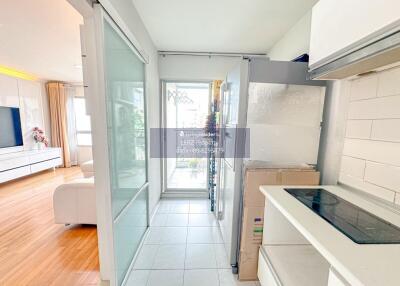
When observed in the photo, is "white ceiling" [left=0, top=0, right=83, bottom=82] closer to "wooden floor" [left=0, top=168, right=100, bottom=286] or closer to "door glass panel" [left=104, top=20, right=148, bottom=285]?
"door glass panel" [left=104, top=20, right=148, bottom=285]

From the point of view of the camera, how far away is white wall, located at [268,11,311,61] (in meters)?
1.79

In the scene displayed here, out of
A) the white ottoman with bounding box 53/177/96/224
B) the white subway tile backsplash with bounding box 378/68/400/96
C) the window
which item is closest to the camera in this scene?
the white subway tile backsplash with bounding box 378/68/400/96

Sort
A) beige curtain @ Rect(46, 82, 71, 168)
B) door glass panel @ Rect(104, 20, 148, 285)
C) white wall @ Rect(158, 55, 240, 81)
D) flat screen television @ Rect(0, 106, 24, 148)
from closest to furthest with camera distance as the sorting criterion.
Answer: door glass panel @ Rect(104, 20, 148, 285) < white wall @ Rect(158, 55, 240, 81) < flat screen television @ Rect(0, 106, 24, 148) < beige curtain @ Rect(46, 82, 71, 168)

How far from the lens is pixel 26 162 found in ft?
13.0

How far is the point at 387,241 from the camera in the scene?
0.72 metres

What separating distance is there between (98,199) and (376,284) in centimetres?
143

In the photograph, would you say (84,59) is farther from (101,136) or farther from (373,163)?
(373,163)

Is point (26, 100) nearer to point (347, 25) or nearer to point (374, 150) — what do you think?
point (347, 25)

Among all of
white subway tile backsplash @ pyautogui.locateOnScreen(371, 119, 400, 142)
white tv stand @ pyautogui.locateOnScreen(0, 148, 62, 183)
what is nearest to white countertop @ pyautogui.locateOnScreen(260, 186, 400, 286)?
white subway tile backsplash @ pyautogui.locateOnScreen(371, 119, 400, 142)

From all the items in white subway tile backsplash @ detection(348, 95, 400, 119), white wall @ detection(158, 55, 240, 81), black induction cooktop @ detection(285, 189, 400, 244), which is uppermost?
white wall @ detection(158, 55, 240, 81)

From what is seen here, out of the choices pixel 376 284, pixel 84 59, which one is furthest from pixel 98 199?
pixel 376 284

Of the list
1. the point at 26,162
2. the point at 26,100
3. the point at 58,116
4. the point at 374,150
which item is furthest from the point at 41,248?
the point at 58,116

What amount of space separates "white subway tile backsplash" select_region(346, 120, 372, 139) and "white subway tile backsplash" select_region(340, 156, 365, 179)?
0.16 metres

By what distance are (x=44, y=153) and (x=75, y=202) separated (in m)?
3.09
